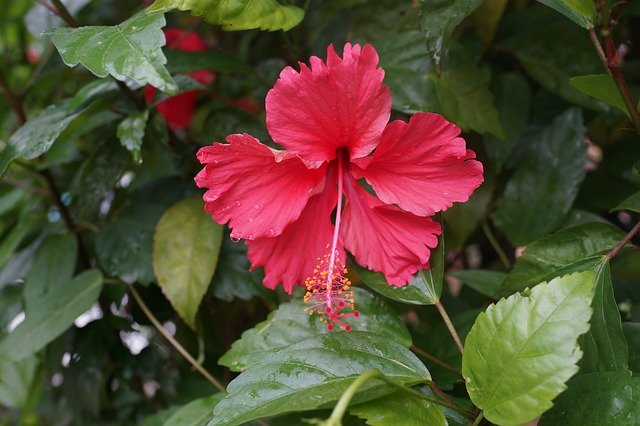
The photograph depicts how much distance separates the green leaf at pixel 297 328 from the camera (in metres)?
0.70

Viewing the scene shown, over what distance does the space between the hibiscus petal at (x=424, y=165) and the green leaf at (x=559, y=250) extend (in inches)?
4.9

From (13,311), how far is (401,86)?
2.34 feet

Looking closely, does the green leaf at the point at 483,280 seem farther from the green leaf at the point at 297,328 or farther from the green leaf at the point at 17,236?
the green leaf at the point at 17,236

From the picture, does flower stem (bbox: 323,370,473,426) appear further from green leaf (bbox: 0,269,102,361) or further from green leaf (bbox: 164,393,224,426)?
green leaf (bbox: 0,269,102,361)

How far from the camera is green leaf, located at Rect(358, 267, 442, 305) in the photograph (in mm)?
682

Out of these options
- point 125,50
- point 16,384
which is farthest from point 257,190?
point 16,384

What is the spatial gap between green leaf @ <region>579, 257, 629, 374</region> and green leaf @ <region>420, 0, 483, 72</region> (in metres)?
0.27

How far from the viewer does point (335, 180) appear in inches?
28.8

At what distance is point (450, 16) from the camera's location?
70 cm

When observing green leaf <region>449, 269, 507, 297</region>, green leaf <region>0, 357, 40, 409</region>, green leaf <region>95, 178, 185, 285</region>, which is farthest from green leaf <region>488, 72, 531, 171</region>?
green leaf <region>0, 357, 40, 409</region>

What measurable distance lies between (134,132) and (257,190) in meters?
0.21

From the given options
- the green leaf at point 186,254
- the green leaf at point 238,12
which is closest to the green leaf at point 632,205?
the green leaf at point 238,12

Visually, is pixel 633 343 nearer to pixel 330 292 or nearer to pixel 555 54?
pixel 330 292

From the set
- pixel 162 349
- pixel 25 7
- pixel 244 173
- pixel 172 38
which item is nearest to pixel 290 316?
pixel 244 173
